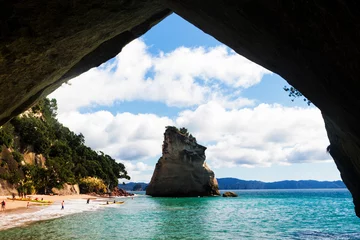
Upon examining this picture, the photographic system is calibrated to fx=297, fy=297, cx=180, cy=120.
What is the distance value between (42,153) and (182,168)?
4138 centimetres

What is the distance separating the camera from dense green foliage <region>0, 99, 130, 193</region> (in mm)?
56562

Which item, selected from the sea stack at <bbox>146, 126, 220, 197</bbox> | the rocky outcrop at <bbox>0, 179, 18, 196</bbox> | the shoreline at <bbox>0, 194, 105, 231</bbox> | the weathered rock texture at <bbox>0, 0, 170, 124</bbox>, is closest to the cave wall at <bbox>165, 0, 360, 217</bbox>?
the weathered rock texture at <bbox>0, 0, 170, 124</bbox>

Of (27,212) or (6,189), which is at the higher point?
(6,189)

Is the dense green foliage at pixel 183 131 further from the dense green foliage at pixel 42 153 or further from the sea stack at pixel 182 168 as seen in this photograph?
the dense green foliage at pixel 42 153

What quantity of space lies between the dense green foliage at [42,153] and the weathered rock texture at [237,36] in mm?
53020

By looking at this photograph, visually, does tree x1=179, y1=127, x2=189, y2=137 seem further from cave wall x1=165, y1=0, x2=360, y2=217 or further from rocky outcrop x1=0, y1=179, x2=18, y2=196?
cave wall x1=165, y1=0, x2=360, y2=217

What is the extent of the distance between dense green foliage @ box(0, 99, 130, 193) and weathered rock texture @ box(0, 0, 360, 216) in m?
53.0

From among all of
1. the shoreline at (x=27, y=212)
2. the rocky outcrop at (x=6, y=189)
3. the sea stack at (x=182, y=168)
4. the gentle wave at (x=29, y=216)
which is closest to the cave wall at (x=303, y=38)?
the shoreline at (x=27, y=212)

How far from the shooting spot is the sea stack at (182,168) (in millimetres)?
94500

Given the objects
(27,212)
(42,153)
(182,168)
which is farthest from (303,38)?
(182,168)

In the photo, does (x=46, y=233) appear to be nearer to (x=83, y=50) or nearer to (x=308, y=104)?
(x=83, y=50)

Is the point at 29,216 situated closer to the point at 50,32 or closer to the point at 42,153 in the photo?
the point at 50,32

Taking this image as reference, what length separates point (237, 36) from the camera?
22.8ft

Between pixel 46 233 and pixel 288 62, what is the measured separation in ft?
67.0
